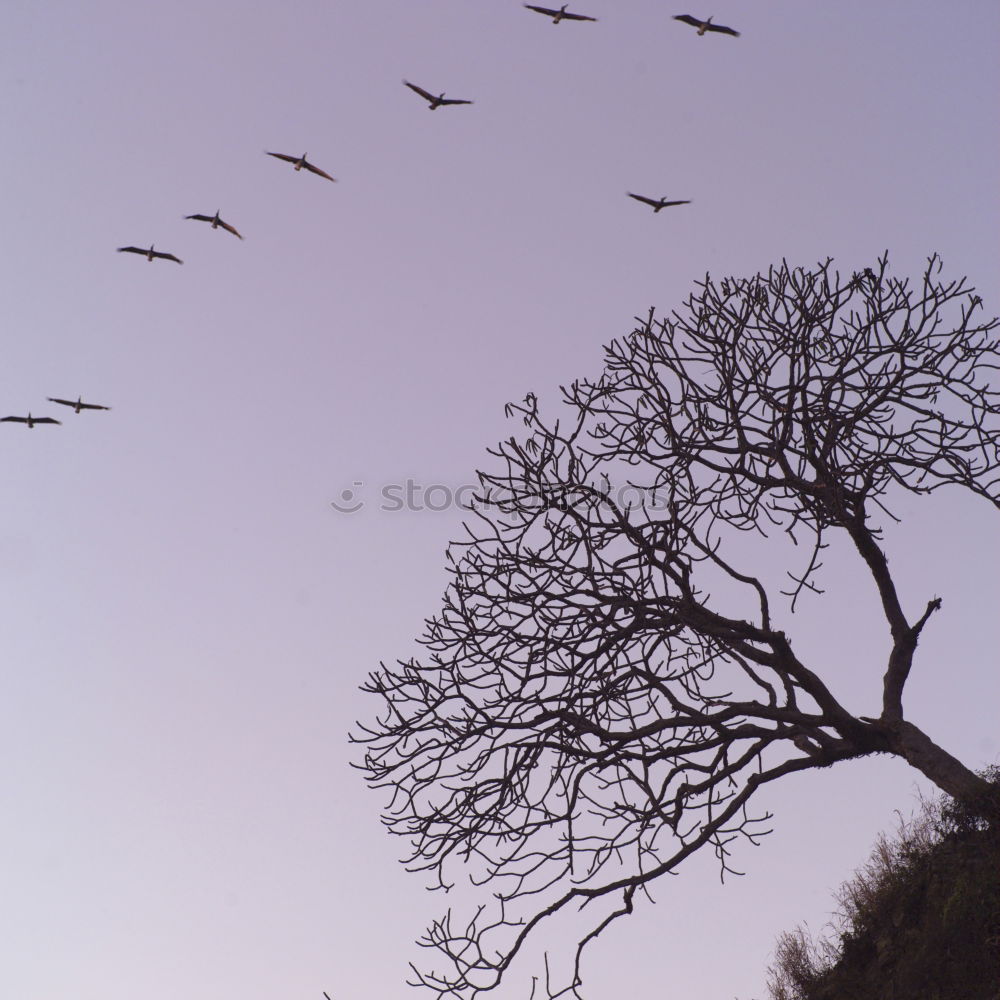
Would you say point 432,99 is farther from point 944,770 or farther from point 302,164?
point 944,770

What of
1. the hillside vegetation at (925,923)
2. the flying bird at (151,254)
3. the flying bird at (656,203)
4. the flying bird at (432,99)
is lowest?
the hillside vegetation at (925,923)

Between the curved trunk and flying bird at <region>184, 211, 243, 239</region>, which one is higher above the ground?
flying bird at <region>184, 211, 243, 239</region>

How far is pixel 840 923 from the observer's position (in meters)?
7.92

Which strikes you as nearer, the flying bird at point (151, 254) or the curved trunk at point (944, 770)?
the curved trunk at point (944, 770)

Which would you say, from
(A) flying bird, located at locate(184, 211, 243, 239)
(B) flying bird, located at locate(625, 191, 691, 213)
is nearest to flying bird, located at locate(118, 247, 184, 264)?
(A) flying bird, located at locate(184, 211, 243, 239)

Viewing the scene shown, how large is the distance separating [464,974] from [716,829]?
1.87m

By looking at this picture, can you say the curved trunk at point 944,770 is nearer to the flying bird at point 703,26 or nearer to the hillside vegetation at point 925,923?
the hillside vegetation at point 925,923

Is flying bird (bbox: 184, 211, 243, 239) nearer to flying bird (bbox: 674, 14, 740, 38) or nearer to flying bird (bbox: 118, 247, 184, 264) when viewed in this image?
flying bird (bbox: 118, 247, 184, 264)

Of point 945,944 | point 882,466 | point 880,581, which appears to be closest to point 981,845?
point 945,944

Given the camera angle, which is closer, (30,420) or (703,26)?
(703,26)

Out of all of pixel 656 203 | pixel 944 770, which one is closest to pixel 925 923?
pixel 944 770

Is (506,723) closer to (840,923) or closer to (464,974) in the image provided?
(464,974)

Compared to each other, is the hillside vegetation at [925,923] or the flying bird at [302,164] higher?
the flying bird at [302,164]

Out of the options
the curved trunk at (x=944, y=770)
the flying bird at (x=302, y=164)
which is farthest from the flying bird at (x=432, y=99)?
the curved trunk at (x=944, y=770)
